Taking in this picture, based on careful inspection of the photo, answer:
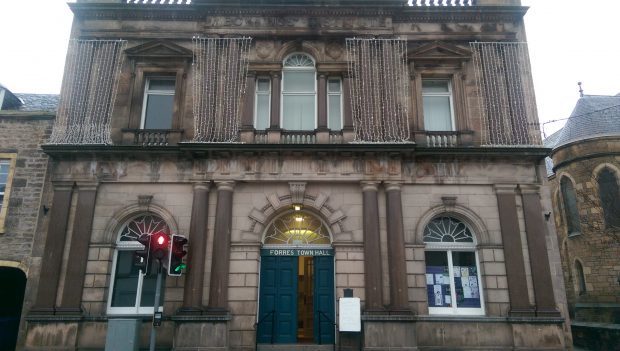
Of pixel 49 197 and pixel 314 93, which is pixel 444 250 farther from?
pixel 49 197

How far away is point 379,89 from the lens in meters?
14.4

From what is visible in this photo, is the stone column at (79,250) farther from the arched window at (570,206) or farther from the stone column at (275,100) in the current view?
the arched window at (570,206)

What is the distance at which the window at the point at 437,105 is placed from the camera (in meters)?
14.9

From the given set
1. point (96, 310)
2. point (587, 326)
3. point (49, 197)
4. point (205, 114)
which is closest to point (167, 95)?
point (205, 114)

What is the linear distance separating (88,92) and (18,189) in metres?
3.89

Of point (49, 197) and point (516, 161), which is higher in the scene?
point (516, 161)

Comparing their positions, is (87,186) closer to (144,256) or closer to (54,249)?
(54,249)

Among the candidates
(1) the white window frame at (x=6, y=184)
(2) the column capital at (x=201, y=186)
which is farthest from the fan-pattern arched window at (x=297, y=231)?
(1) the white window frame at (x=6, y=184)

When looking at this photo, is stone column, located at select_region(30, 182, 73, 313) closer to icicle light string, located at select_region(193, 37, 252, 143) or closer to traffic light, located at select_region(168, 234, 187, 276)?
icicle light string, located at select_region(193, 37, 252, 143)

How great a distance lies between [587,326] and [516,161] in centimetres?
1017

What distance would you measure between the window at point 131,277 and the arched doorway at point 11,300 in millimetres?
5169

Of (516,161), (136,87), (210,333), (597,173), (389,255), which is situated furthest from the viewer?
(597,173)

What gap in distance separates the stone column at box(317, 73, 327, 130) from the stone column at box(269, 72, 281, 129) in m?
1.37

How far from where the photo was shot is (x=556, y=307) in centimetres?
1251
